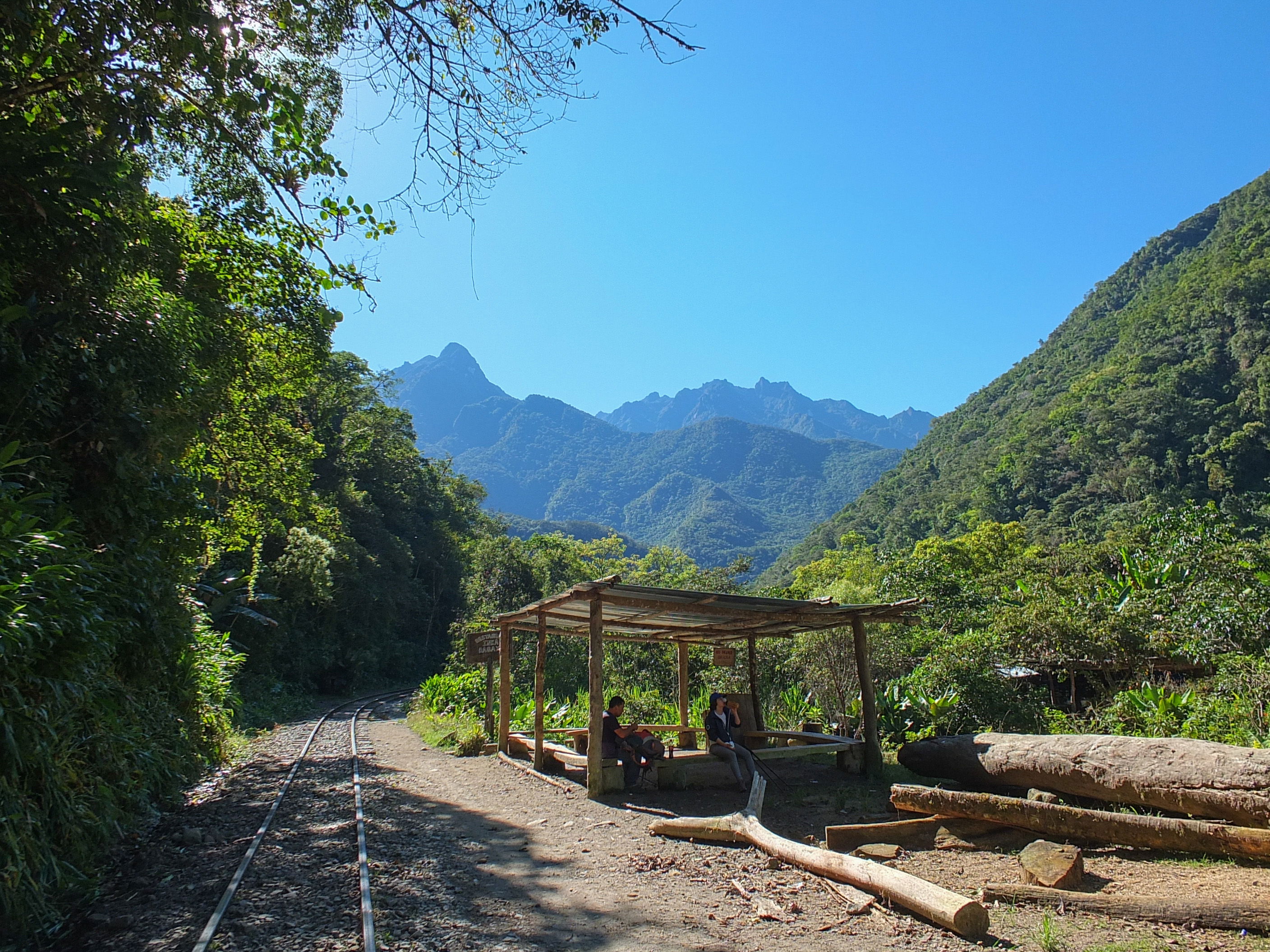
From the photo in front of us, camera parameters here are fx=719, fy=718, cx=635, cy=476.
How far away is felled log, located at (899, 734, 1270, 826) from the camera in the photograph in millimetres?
5000

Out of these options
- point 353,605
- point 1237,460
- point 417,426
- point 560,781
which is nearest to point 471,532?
point 353,605

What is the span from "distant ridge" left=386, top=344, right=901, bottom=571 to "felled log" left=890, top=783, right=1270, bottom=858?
102010mm

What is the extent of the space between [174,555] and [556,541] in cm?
2283

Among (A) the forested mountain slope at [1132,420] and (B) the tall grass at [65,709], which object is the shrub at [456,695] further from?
(A) the forested mountain slope at [1132,420]

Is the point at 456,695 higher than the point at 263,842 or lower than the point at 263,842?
higher

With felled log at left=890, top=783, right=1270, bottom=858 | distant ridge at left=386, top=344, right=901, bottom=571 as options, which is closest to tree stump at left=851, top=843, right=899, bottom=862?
felled log at left=890, top=783, right=1270, bottom=858

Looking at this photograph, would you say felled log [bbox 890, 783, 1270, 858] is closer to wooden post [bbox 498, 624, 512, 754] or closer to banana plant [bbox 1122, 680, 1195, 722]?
banana plant [bbox 1122, 680, 1195, 722]

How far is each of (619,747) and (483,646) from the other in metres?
4.67

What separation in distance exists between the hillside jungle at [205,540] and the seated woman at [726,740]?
3.25 metres

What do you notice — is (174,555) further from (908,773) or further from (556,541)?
(556,541)

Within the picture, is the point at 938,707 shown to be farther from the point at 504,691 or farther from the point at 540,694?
the point at 504,691

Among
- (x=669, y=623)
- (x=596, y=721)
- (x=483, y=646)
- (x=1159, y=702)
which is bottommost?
(x=1159, y=702)

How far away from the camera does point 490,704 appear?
46.1ft

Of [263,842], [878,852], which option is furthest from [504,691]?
[878,852]
